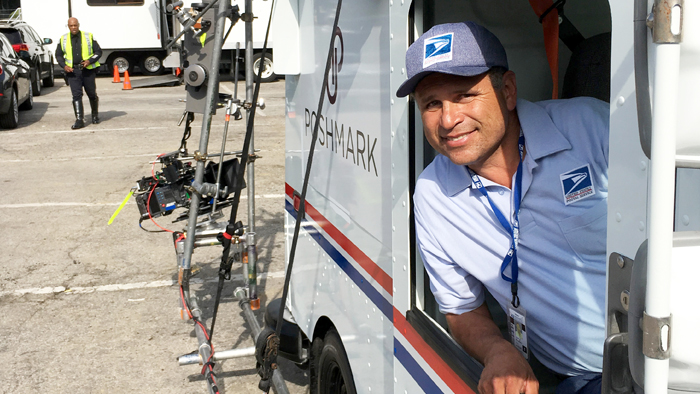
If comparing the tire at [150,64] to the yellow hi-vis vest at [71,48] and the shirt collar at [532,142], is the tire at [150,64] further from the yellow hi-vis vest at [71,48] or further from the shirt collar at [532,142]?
the shirt collar at [532,142]

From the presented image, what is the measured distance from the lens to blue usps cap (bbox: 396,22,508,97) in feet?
5.14

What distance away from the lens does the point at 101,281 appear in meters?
5.51

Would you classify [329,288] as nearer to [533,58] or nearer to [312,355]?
[312,355]

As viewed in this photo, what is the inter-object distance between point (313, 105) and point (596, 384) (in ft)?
5.71

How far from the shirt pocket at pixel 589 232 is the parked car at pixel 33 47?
50.4 feet

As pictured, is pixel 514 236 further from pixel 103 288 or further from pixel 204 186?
pixel 103 288

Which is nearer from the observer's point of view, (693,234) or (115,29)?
(693,234)

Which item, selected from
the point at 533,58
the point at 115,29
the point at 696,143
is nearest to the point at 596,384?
the point at 696,143

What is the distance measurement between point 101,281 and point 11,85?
8003mm

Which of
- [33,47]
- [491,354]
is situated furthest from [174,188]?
[33,47]

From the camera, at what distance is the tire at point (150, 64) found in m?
21.3

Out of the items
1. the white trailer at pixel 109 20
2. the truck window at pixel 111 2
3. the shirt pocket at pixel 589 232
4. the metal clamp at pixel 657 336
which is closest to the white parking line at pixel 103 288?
the shirt pocket at pixel 589 232

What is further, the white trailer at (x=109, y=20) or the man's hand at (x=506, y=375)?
the white trailer at (x=109, y=20)

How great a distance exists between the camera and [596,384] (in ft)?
5.00
